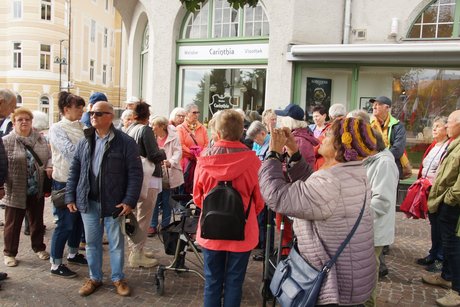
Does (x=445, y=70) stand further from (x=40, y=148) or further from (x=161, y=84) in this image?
(x=40, y=148)

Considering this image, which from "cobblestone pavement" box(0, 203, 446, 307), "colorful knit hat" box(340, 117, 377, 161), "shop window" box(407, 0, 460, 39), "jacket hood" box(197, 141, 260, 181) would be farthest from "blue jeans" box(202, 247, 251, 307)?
"shop window" box(407, 0, 460, 39)

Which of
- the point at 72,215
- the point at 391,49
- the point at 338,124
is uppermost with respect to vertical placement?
the point at 391,49

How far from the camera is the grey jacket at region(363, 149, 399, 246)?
3.16m

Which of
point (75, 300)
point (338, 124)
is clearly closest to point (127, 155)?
point (75, 300)

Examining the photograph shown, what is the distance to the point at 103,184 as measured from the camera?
394cm

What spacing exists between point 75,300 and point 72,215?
3.16 ft

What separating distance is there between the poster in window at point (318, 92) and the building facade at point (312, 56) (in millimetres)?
23

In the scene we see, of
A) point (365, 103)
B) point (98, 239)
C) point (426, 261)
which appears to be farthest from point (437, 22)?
point (98, 239)

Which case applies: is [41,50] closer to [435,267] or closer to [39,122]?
[39,122]

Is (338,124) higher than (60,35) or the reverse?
the reverse

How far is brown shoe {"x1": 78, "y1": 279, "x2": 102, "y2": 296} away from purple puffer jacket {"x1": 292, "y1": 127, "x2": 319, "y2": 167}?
252cm

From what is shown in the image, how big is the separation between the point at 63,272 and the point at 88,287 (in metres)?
0.58

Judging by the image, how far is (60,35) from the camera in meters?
36.3

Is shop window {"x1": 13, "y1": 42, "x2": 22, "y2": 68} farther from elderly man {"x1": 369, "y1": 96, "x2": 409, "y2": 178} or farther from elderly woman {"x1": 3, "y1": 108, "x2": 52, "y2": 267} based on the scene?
elderly man {"x1": 369, "y1": 96, "x2": 409, "y2": 178}
